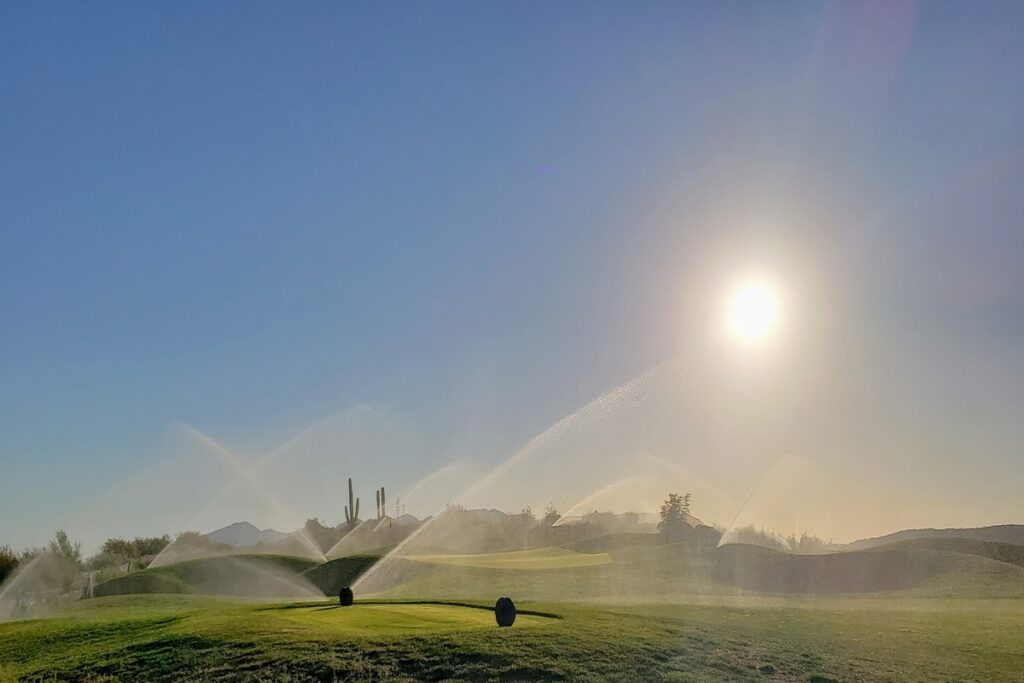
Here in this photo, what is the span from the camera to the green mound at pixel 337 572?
208 ft

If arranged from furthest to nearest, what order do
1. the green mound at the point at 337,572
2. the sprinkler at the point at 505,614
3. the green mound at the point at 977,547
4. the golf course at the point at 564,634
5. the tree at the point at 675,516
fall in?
the tree at the point at 675,516
the green mound at the point at 977,547
the green mound at the point at 337,572
the sprinkler at the point at 505,614
the golf course at the point at 564,634

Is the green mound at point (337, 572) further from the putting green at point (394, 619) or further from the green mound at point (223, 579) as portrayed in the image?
the putting green at point (394, 619)

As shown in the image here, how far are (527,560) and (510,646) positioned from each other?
47417 mm

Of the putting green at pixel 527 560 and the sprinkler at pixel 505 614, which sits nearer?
the sprinkler at pixel 505 614

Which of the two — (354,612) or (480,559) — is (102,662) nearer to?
(354,612)

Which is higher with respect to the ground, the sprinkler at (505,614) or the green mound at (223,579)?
the sprinkler at (505,614)

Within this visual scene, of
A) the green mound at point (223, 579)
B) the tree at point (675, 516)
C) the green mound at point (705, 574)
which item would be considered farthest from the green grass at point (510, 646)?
the tree at point (675, 516)

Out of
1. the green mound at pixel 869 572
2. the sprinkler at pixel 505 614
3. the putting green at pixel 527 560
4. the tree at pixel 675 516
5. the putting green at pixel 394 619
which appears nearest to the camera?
the putting green at pixel 394 619

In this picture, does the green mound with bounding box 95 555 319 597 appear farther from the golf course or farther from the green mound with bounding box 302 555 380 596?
the golf course

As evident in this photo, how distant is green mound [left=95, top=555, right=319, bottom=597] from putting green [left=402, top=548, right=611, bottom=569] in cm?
1060

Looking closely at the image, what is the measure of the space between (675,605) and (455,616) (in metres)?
13.8

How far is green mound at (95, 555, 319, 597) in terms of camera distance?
206 ft

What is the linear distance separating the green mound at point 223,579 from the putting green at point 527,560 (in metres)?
10.6

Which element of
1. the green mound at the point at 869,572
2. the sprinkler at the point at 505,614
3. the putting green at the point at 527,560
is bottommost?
the green mound at the point at 869,572
